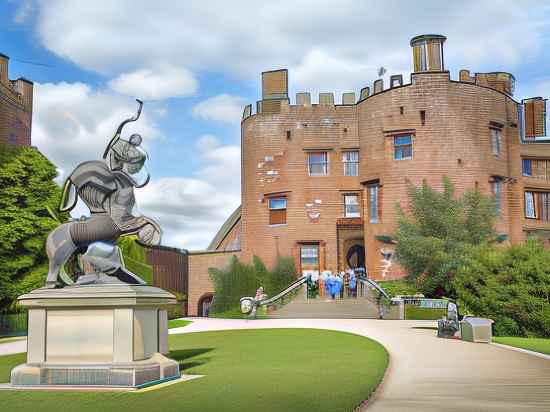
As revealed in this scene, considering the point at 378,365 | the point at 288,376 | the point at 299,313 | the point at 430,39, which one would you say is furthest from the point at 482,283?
the point at 430,39

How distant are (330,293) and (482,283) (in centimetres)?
1208

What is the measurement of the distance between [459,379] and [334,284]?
2426cm

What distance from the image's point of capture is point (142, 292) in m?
11.3

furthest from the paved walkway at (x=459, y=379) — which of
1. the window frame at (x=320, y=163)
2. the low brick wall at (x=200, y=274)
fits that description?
the low brick wall at (x=200, y=274)

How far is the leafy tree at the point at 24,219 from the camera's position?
30.3 m

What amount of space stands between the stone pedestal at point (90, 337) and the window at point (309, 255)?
30.6m

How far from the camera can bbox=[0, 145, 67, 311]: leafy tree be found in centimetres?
3030

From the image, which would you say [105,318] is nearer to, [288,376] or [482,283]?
[288,376]

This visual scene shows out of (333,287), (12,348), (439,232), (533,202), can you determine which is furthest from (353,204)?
(12,348)

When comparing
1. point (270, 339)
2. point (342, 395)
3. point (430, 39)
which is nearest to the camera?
point (342, 395)

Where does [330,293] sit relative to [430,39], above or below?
below

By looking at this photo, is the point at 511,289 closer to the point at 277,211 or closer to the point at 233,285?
the point at 233,285

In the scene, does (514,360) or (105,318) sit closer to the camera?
(105,318)

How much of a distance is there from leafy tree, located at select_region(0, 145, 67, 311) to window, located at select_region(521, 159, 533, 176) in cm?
2824
